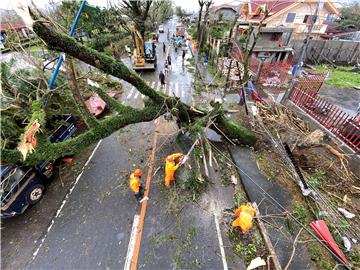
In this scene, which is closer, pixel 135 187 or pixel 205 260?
pixel 205 260

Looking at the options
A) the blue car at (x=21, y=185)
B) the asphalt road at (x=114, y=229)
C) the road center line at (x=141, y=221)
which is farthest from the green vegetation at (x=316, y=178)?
the blue car at (x=21, y=185)

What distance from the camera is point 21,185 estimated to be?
4.69 m

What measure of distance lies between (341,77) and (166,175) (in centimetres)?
1923

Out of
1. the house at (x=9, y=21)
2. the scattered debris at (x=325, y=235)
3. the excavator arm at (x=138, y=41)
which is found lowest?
the scattered debris at (x=325, y=235)

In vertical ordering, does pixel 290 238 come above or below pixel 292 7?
below

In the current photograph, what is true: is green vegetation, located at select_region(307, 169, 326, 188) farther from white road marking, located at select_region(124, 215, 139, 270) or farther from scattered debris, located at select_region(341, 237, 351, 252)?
white road marking, located at select_region(124, 215, 139, 270)

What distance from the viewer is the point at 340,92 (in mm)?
12672

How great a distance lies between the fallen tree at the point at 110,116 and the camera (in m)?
3.53

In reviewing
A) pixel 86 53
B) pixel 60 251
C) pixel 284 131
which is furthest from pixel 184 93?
pixel 60 251

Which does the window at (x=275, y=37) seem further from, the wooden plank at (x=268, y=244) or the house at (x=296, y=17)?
the wooden plank at (x=268, y=244)

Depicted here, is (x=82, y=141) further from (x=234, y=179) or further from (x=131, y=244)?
(x=234, y=179)

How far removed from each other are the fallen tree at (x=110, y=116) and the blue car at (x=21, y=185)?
62cm

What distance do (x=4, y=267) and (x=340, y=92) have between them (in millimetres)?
19412

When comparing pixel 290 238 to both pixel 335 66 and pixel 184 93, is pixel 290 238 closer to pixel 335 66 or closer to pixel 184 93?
pixel 184 93
